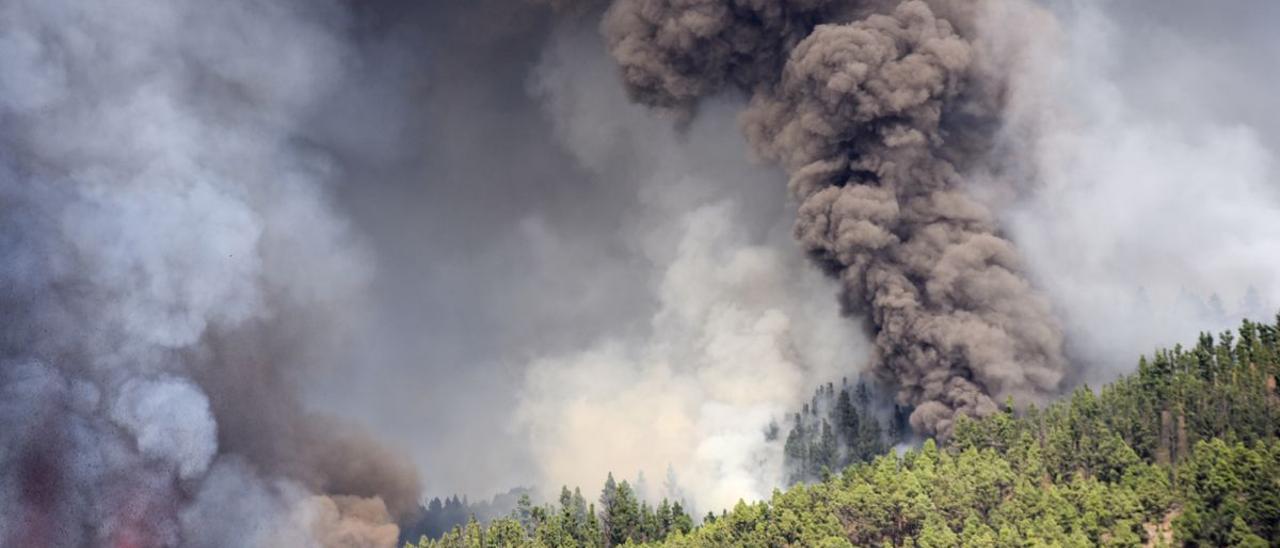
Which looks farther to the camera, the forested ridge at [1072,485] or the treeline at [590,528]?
the treeline at [590,528]

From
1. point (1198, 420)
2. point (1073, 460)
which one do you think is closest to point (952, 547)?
point (1073, 460)

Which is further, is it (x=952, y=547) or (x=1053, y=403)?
(x=1053, y=403)

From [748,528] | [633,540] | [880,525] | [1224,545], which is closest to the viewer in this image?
[1224,545]

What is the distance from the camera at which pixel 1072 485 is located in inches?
3159

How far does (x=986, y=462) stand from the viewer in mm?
82750

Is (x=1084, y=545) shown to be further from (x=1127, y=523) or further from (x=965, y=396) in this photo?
(x=965, y=396)

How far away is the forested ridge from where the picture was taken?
248ft

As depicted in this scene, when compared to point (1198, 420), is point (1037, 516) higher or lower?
lower

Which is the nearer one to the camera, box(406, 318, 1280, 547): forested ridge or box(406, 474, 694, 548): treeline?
box(406, 318, 1280, 547): forested ridge

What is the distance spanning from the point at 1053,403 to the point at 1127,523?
16087mm

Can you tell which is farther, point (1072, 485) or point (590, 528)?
point (590, 528)

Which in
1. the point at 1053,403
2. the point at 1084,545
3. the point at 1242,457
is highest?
the point at 1053,403

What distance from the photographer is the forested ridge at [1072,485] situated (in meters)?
75.5

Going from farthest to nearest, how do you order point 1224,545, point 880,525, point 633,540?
point 633,540 < point 880,525 < point 1224,545
